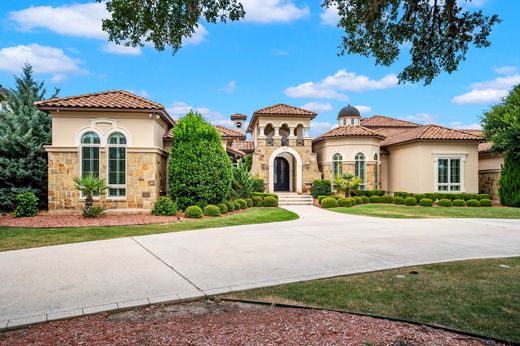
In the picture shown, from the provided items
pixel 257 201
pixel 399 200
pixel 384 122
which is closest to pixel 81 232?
pixel 257 201

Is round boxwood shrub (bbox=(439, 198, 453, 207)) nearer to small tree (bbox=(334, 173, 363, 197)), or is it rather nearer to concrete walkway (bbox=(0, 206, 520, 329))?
small tree (bbox=(334, 173, 363, 197))

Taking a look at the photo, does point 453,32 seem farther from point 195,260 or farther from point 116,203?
point 116,203

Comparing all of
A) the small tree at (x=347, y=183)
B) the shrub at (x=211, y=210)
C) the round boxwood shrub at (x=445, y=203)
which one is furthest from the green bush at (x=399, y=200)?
the shrub at (x=211, y=210)

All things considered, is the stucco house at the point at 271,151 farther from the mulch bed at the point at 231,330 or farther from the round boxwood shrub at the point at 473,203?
the mulch bed at the point at 231,330

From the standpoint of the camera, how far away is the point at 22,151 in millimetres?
15461

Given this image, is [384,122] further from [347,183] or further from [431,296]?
[431,296]

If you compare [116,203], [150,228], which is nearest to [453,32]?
[150,228]

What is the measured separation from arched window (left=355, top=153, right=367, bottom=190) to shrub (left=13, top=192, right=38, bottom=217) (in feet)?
64.7

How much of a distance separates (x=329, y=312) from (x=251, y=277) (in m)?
1.88

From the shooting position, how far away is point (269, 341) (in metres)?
3.56

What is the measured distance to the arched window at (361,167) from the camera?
25.2 m

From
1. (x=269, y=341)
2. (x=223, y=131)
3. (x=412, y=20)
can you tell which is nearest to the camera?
(x=269, y=341)

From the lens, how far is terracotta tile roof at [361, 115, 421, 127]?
3403 cm

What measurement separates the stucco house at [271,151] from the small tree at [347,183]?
1892 mm
